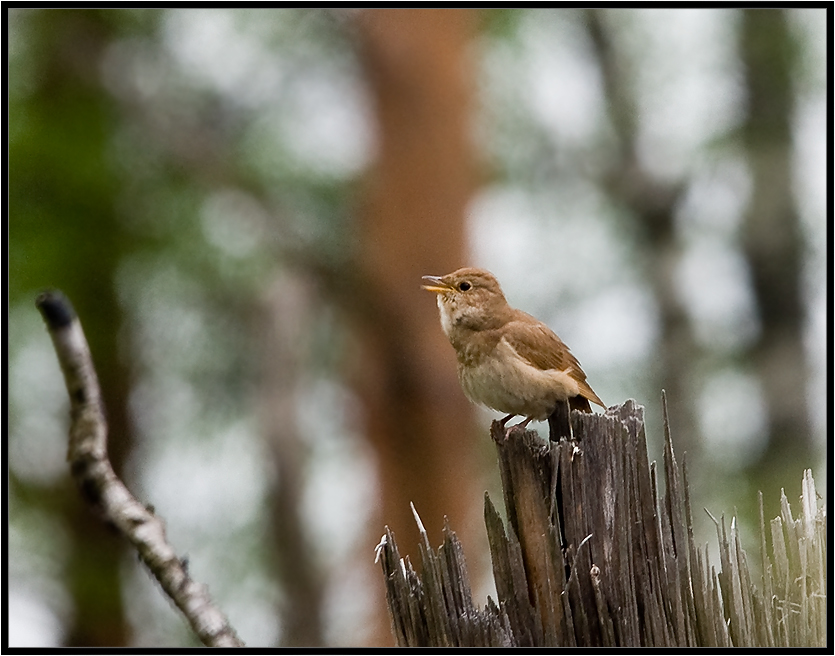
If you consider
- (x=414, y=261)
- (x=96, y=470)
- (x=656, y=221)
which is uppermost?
(x=96, y=470)

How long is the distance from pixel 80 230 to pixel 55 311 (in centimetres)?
892

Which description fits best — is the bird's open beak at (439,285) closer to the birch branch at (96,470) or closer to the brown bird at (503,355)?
the brown bird at (503,355)

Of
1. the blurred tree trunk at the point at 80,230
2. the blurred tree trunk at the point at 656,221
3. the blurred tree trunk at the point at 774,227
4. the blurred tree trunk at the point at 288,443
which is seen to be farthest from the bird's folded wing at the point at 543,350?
the blurred tree trunk at the point at 774,227

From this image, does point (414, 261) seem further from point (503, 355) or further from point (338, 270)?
point (503, 355)

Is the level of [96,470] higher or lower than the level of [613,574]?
higher

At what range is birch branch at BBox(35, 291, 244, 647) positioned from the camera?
7.36 ft

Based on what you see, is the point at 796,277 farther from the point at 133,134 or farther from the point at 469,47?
the point at 133,134

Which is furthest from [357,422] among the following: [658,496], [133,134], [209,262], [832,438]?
[658,496]

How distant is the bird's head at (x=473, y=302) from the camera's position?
15.6 feet

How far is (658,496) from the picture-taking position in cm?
298

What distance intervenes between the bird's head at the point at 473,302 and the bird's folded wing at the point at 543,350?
0.32 feet

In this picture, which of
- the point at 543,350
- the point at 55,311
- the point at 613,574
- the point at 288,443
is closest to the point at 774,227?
the point at 288,443

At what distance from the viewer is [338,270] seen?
10.2m

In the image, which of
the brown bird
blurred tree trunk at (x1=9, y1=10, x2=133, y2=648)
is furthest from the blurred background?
the brown bird
